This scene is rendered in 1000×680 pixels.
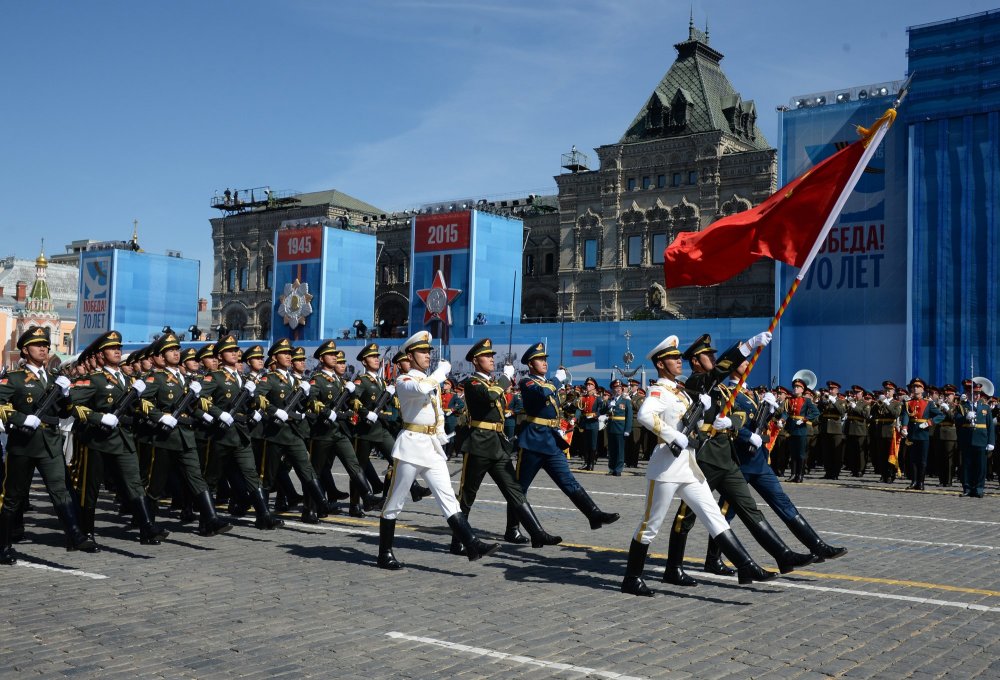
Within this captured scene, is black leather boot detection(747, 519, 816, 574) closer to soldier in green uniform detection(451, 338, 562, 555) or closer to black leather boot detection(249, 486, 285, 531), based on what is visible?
soldier in green uniform detection(451, 338, 562, 555)

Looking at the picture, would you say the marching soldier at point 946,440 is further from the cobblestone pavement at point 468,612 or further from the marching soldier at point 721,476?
the marching soldier at point 721,476

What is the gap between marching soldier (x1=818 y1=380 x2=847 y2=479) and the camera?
1984cm

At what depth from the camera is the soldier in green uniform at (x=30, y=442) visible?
27.7 feet

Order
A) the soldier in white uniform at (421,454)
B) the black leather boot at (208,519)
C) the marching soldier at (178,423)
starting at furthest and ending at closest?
the marching soldier at (178,423) → the black leather boot at (208,519) → the soldier in white uniform at (421,454)

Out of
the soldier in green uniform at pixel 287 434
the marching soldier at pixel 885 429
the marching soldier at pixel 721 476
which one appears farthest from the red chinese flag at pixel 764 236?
the marching soldier at pixel 885 429

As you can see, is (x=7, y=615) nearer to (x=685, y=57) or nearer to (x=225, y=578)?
(x=225, y=578)

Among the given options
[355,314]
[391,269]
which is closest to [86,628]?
[355,314]

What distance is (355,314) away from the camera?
2322 inches

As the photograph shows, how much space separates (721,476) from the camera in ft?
25.5

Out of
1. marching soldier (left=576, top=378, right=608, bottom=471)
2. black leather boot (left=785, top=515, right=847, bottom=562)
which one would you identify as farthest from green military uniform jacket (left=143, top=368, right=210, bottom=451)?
marching soldier (left=576, top=378, right=608, bottom=471)

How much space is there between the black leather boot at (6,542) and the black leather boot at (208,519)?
160 cm

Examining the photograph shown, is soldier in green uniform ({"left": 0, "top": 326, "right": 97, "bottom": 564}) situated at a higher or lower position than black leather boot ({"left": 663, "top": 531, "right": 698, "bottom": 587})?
higher

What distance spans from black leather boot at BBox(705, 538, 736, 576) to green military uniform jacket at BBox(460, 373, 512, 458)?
1.90m

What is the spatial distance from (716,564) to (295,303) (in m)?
50.8
